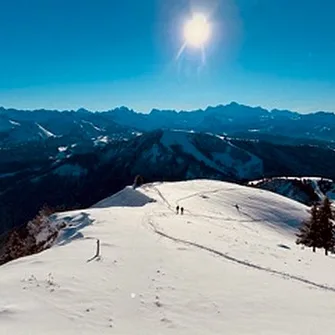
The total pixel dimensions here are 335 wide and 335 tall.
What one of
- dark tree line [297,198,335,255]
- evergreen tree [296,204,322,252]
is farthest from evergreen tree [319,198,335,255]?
evergreen tree [296,204,322,252]

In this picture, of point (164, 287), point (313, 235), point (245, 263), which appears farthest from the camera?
point (313, 235)

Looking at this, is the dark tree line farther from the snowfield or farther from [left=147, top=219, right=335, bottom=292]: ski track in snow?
[left=147, top=219, right=335, bottom=292]: ski track in snow

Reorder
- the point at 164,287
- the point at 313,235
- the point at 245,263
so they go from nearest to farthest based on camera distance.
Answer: the point at 164,287 → the point at 245,263 → the point at 313,235

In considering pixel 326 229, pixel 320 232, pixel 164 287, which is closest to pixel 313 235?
pixel 320 232

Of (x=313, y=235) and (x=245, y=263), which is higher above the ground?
(x=245, y=263)

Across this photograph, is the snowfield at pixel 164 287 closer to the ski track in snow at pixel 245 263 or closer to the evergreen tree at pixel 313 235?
the ski track in snow at pixel 245 263

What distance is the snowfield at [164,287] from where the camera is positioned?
47.5 ft

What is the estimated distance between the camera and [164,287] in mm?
19250

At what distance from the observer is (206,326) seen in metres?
14.7

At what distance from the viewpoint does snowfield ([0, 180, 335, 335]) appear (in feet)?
47.5

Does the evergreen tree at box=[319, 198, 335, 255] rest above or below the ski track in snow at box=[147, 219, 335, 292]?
below

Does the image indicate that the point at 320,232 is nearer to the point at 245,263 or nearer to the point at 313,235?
the point at 313,235

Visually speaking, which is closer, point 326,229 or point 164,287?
point 164,287

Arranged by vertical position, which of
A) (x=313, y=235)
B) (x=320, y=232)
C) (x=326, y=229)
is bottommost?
(x=313, y=235)
